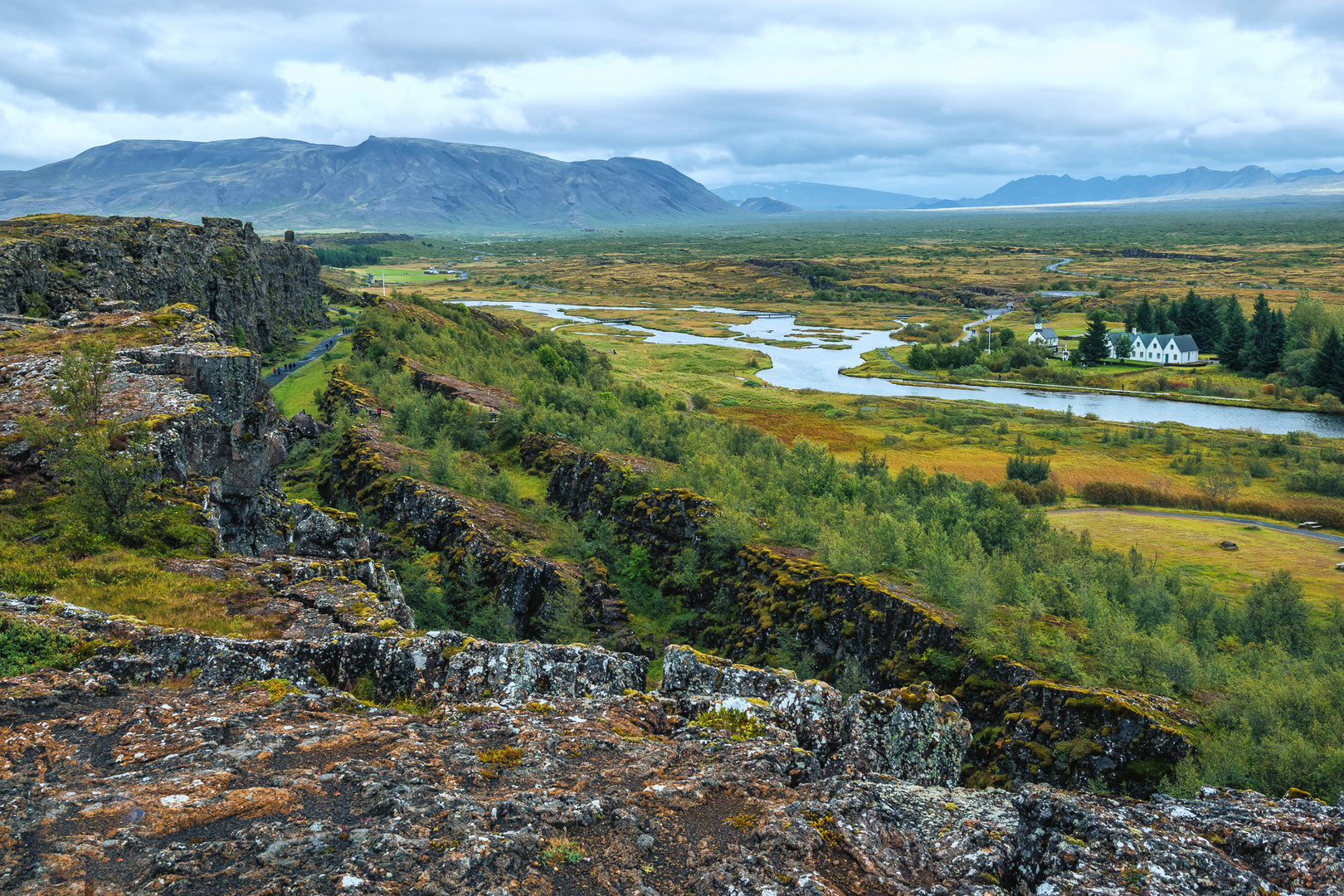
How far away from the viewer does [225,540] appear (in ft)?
85.3

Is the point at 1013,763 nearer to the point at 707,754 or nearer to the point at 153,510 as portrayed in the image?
the point at 707,754

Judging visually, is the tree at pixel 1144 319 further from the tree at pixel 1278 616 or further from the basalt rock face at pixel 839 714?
the basalt rock face at pixel 839 714

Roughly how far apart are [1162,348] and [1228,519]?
9017 cm

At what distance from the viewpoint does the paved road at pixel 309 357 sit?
72500 mm

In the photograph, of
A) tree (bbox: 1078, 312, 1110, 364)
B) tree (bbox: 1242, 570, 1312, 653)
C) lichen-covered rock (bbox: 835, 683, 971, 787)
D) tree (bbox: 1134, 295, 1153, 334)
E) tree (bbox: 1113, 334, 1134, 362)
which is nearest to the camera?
lichen-covered rock (bbox: 835, 683, 971, 787)

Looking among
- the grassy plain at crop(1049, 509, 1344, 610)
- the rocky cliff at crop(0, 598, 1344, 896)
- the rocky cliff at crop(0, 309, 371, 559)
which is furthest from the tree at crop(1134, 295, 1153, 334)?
the rocky cliff at crop(0, 309, 371, 559)

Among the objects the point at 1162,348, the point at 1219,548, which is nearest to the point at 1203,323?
the point at 1162,348

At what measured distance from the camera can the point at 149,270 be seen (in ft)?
193

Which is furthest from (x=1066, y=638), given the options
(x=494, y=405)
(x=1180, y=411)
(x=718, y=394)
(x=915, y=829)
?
(x=1180, y=411)

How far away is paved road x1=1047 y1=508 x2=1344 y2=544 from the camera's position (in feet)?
192

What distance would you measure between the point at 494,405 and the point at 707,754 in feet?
158

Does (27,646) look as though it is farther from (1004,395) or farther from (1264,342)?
(1264,342)

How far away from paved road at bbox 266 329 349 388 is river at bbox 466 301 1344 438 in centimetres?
6502

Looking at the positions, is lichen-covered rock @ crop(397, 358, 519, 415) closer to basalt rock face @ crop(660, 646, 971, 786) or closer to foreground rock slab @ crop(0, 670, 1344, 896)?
basalt rock face @ crop(660, 646, 971, 786)
